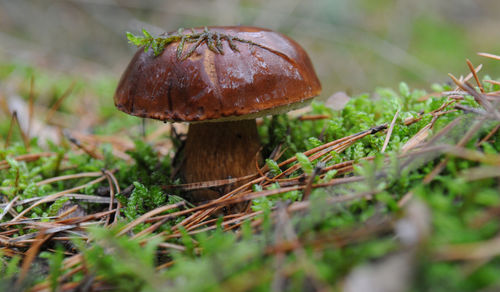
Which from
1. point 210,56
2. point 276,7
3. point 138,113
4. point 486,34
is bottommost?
point 138,113

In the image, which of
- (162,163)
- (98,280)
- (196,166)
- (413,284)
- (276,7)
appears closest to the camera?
(413,284)

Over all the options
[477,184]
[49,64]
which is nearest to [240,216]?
[477,184]

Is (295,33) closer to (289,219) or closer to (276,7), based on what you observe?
(276,7)

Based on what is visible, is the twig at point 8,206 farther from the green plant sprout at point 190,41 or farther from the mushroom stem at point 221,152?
the green plant sprout at point 190,41

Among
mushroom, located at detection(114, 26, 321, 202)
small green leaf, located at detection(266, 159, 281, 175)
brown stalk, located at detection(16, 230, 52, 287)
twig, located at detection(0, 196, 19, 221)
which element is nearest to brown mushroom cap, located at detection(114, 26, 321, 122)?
mushroom, located at detection(114, 26, 321, 202)

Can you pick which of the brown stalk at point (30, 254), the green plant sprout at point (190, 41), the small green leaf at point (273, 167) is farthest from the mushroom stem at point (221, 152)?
the brown stalk at point (30, 254)

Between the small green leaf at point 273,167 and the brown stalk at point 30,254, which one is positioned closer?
the brown stalk at point 30,254

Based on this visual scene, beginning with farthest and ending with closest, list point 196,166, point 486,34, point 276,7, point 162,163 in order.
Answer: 1. point 486,34
2. point 276,7
3. point 162,163
4. point 196,166
